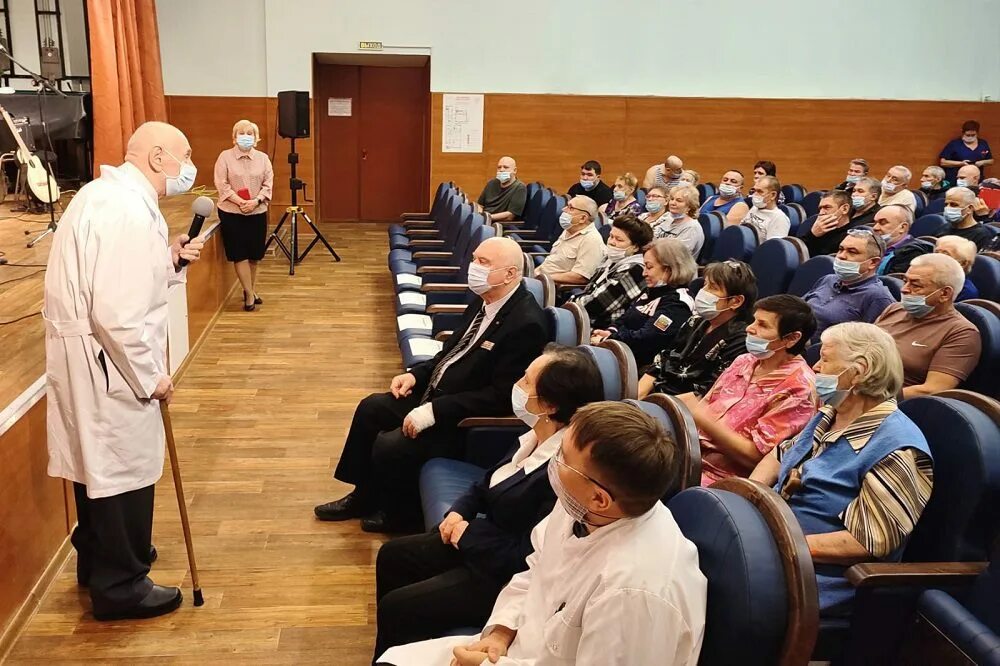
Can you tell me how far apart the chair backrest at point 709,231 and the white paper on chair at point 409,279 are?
1994mm

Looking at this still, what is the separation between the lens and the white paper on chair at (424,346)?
4.38m

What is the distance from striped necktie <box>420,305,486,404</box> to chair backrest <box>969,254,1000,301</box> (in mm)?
2576

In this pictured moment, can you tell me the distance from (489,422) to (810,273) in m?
2.14

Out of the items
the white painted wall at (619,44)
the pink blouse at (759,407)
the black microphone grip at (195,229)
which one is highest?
the white painted wall at (619,44)

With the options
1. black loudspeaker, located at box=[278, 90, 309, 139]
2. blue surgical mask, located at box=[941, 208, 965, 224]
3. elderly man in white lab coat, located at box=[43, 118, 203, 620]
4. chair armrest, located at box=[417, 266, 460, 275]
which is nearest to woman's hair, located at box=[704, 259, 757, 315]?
elderly man in white lab coat, located at box=[43, 118, 203, 620]

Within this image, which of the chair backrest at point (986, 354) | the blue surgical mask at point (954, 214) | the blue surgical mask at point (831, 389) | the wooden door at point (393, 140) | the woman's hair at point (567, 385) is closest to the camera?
the woman's hair at point (567, 385)

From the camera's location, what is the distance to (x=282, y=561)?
3.20m

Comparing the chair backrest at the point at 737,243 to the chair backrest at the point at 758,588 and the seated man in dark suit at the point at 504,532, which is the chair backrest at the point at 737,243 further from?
the chair backrest at the point at 758,588

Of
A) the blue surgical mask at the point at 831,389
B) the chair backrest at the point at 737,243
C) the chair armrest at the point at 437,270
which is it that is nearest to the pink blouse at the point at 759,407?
the blue surgical mask at the point at 831,389

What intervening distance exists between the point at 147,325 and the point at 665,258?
7.39 ft

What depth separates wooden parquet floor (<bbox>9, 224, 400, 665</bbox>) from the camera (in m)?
2.71

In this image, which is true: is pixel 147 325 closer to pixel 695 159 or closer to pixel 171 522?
pixel 171 522

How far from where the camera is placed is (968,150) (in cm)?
1101

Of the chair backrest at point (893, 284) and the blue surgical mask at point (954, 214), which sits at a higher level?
the blue surgical mask at point (954, 214)
